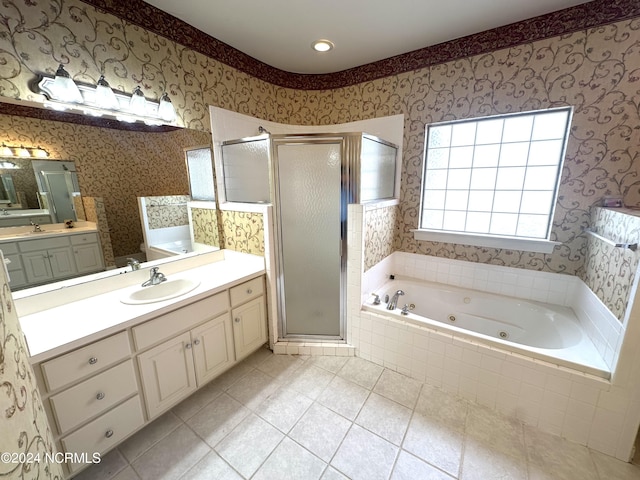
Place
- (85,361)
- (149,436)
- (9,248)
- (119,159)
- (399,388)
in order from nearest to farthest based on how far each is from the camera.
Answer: (85,361), (9,248), (149,436), (119,159), (399,388)

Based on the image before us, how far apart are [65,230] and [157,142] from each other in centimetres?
77

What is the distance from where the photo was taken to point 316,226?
200 centimetres

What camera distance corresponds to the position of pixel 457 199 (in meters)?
2.38

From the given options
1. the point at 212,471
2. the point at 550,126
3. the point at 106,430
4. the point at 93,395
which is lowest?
the point at 212,471

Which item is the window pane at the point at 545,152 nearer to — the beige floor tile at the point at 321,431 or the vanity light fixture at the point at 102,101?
the beige floor tile at the point at 321,431

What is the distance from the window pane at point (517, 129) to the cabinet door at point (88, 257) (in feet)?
10.1

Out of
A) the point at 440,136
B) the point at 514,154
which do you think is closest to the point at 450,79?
the point at 440,136

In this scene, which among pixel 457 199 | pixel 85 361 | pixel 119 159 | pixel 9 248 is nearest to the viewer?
pixel 85 361

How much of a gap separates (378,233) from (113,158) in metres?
1.97

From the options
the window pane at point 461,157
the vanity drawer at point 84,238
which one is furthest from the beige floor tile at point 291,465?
the window pane at point 461,157

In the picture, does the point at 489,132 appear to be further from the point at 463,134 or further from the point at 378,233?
the point at 378,233

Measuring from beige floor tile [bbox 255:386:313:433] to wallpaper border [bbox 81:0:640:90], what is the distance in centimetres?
253

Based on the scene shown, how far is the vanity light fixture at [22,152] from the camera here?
1225 millimetres

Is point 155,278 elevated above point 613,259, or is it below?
below
